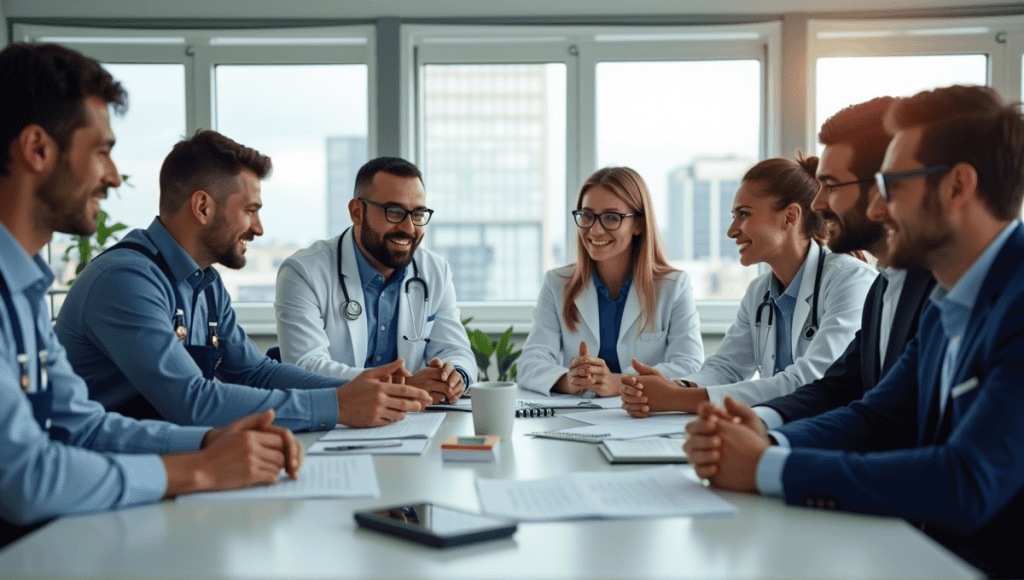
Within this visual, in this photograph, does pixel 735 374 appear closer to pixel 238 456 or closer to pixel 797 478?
pixel 797 478

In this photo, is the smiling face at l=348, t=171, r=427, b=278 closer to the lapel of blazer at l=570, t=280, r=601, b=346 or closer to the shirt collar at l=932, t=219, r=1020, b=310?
the lapel of blazer at l=570, t=280, r=601, b=346

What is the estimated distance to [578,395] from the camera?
2436 millimetres

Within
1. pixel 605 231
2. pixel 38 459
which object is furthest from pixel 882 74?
pixel 38 459

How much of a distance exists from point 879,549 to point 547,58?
168 inches

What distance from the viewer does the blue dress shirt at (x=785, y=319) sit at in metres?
2.69

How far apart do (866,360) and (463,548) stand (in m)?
1.35

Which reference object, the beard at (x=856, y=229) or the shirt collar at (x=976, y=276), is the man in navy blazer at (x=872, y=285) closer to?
the beard at (x=856, y=229)

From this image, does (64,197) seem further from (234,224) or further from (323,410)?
(234,224)

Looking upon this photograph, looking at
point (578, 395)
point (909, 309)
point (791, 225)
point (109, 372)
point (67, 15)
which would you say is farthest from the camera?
point (67, 15)

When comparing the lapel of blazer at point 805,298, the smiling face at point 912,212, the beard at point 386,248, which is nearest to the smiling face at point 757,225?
the lapel of blazer at point 805,298

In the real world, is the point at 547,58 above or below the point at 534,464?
above

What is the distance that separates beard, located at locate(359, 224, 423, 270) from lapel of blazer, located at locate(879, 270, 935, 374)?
176 cm

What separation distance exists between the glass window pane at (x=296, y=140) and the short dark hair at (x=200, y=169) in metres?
2.70

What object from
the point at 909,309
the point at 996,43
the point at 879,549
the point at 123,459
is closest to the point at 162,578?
the point at 123,459
